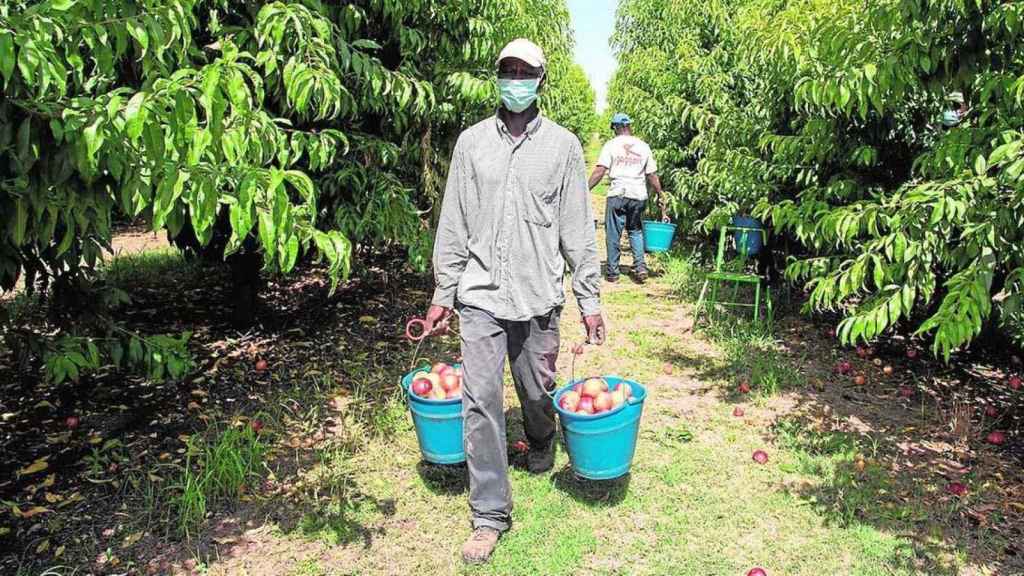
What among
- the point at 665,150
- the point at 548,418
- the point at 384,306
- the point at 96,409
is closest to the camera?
the point at 548,418

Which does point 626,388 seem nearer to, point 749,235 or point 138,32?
point 138,32

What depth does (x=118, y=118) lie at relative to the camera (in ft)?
6.52

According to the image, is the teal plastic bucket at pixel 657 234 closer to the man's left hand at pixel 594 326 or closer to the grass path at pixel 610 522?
the grass path at pixel 610 522

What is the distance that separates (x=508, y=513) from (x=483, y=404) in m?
0.54

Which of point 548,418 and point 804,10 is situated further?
point 804,10

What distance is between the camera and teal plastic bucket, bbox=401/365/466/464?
11.3ft

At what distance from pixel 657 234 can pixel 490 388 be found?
5808mm

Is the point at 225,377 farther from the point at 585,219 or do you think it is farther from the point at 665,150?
the point at 665,150

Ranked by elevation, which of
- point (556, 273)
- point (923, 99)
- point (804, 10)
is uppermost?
point (804, 10)

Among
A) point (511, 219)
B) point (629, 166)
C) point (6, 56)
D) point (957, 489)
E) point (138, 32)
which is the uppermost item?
point (138, 32)

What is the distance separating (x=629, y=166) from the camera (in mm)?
8375

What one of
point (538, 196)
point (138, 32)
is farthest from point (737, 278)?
point (138, 32)

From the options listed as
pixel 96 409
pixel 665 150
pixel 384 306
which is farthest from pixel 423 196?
pixel 665 150

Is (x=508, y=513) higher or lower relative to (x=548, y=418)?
lower
